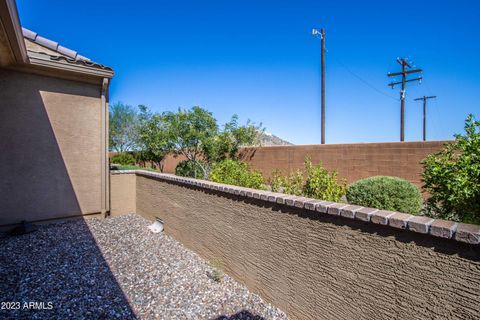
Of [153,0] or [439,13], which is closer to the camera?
[153,0]

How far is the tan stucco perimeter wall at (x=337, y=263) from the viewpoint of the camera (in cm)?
191

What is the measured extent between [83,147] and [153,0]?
6.71 metres

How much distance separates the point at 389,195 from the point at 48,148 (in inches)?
312

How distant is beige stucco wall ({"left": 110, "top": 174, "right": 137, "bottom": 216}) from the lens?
7.64 meters

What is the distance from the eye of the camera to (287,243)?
3166 millimetres

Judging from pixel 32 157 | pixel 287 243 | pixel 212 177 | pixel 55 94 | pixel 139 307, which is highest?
pixel 55 94

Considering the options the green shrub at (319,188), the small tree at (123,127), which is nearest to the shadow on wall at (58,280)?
the green shrub at (319,188)

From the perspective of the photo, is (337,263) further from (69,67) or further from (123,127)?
(123,127)

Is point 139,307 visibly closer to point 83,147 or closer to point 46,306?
point 46,306

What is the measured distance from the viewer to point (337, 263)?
103 inches

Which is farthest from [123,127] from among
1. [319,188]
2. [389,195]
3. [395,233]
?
[395,233]

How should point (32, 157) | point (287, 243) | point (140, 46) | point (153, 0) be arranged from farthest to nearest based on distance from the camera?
1. point (140, 46)
2. point (153, 0)
3. point (32, 157)
4. point (287, 243)

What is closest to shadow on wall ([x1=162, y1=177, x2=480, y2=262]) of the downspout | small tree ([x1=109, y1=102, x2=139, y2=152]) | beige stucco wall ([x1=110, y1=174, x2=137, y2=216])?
the downspout

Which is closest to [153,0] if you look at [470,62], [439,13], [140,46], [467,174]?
[140,46]
